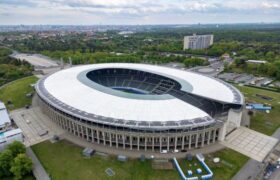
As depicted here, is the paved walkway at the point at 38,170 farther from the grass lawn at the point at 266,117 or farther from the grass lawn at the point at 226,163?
the grass lawn at the point at 266,117

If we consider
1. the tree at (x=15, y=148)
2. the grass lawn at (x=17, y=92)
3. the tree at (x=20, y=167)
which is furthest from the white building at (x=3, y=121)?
the tree at (x=20, y=167)

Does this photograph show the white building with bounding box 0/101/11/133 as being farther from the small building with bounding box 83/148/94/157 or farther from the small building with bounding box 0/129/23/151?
the small building with bounding box 83/148/94/157

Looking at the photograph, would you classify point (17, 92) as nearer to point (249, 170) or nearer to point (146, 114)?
point (146, 114)

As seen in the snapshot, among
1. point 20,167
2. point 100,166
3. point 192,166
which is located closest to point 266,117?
point 192,166

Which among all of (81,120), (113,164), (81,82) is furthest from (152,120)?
(81,82)

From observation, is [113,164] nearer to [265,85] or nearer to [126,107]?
[126,107]
